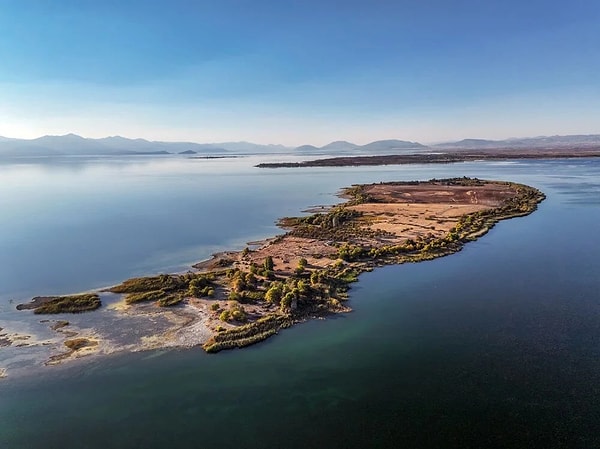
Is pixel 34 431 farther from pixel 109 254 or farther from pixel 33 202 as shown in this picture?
pixel 33 202

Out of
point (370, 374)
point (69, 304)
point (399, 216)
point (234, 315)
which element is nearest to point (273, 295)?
point (234, 315)

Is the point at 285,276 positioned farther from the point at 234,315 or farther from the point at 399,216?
the point at 399,216

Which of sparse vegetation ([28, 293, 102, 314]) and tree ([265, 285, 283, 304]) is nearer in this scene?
sparse vegetation ([28, 293, 102, 314])

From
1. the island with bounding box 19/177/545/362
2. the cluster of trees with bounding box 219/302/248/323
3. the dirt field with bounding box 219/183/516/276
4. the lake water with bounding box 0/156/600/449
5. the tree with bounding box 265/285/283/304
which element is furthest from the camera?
the dirt field with bounding box 219/183/516/276

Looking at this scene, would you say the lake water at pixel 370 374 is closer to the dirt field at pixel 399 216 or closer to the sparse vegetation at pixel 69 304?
the sparse vegetation at pixel 69 304

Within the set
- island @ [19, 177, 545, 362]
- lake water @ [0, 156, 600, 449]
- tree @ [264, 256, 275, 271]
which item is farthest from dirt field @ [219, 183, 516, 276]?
lake water @ [0, 156, 600, 449]

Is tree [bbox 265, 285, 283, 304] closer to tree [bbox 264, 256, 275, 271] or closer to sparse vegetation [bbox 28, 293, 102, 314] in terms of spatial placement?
tree [bbox 264, 256, 275, 271]

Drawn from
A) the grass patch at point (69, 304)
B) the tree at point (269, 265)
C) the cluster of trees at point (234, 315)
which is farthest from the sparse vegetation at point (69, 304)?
the tree at point (269, 265)

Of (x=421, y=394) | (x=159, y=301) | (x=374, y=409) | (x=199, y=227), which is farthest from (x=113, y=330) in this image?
(x=199, y=227)
